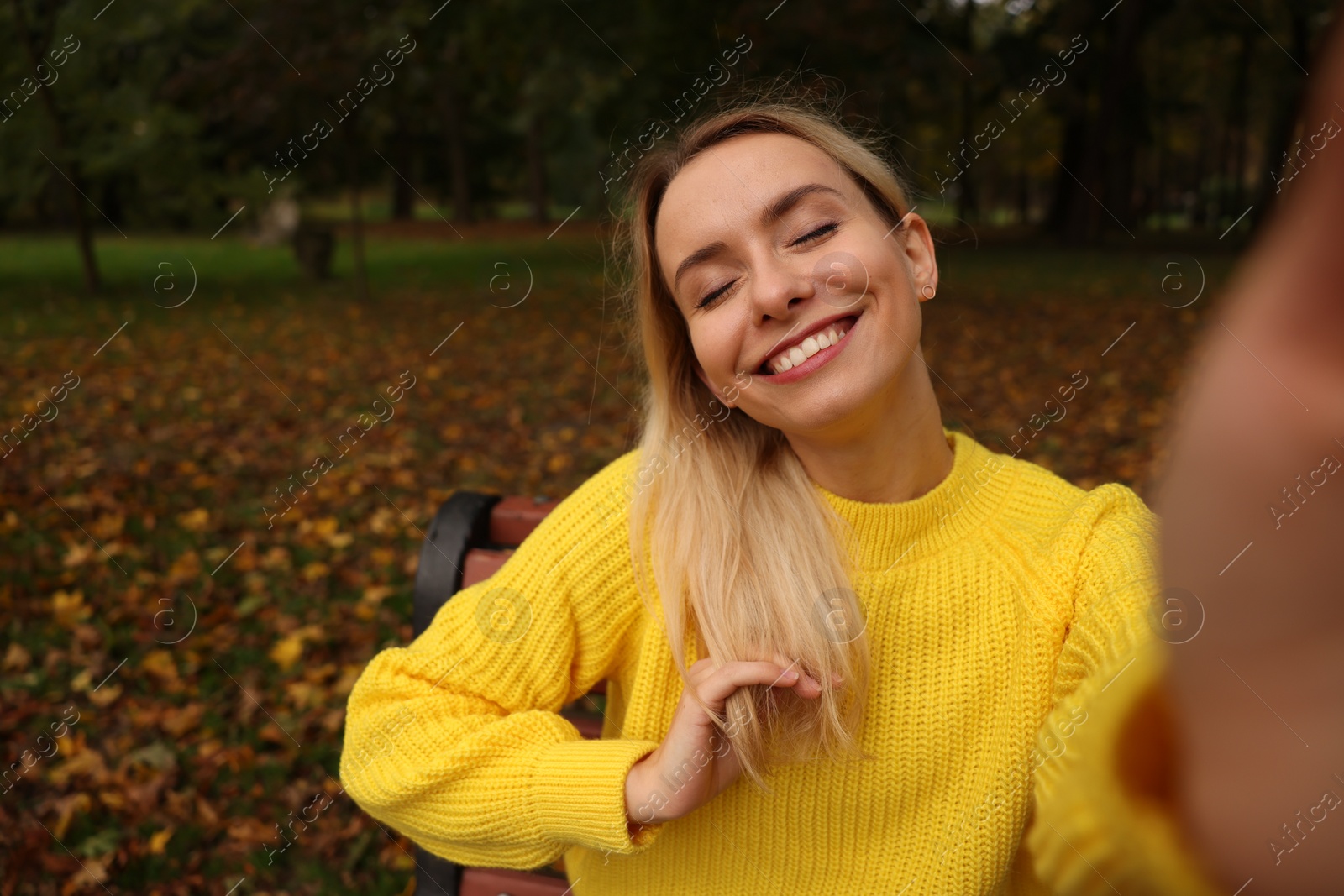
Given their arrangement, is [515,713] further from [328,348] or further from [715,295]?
[328,348]

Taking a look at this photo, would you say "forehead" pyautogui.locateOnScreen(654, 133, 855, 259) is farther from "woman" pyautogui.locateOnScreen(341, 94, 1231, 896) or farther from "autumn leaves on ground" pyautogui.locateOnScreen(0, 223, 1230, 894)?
"autumn leaves on ground" pyautogui.locateOnScreen(0, 223, 1230, 894)

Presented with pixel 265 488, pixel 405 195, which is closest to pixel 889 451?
pixel 265 488

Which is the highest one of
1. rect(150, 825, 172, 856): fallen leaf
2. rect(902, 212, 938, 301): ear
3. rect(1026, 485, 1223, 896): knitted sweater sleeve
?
rect(150, 825, 172, 856): fallen leaf

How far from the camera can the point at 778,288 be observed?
145 centimetres

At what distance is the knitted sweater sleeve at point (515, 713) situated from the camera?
1.51 meters

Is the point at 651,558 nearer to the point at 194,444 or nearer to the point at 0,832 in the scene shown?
the point at 0,832

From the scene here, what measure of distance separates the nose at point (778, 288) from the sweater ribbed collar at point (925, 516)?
38cm

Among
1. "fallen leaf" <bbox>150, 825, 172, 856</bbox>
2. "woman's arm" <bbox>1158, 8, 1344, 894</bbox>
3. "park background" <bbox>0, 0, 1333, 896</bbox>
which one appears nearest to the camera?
"woman's arm" <bbox>1158, 8, 1344, 894</bbox>

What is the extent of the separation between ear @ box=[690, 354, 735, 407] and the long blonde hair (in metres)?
0.01

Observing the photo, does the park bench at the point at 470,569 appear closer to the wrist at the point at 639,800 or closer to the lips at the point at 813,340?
the wrist at the point at 639,800

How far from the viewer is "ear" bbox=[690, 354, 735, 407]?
160 centimetres

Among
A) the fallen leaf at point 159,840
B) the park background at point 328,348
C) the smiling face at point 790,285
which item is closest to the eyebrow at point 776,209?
the smiling face at point 790,285

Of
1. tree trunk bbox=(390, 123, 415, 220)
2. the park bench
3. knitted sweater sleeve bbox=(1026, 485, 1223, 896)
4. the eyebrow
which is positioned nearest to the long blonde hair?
the eyebrow

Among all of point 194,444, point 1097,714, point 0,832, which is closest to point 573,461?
point 194,444
